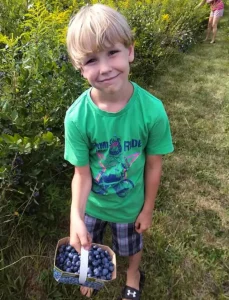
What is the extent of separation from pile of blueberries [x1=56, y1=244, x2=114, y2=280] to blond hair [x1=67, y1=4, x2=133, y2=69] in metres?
1.04

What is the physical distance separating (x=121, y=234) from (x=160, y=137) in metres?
0.75

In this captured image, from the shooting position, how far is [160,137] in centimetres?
171

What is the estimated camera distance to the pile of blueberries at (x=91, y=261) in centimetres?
179

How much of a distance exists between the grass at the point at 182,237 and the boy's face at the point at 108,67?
4.36 ft

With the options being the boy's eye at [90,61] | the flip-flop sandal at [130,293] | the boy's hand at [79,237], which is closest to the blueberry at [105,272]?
the boy's hand at [79,237]

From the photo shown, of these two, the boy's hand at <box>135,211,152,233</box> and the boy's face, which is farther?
the boy's hand at <box>135,211,152,233</box>

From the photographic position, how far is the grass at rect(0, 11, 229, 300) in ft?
8.09

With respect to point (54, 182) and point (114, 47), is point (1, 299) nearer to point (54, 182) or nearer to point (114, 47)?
point (54, 182)

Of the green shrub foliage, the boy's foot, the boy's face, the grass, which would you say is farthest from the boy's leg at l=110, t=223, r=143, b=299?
the boy's face

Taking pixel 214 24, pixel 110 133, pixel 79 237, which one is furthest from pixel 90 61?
pixel 214 24

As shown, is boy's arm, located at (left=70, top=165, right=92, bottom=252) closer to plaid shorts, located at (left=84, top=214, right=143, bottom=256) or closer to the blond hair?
plaid shorts, located at (left=84, top=214, right=143, bottom=256)

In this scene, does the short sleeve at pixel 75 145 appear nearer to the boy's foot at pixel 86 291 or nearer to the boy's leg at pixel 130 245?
the boy's leg at pixel 130 245

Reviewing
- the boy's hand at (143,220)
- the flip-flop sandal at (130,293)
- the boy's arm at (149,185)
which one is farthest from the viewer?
the flip-flop sandal at (130,293)

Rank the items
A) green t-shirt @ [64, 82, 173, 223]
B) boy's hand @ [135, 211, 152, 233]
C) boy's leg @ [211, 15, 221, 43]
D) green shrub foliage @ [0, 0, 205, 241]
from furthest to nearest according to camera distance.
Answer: boy's leg @ [211, 15, 221, 43] → green shrub foliage @ [0, 0, 205, 241] → boy's hand @ [135, 211, 152, 233] → green t-shirt @ [64, 82, 173, 223]
